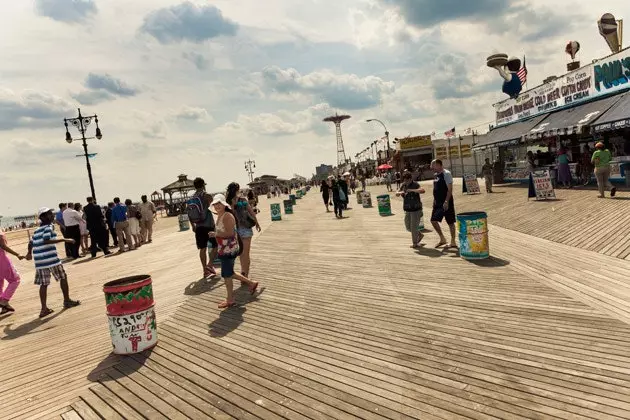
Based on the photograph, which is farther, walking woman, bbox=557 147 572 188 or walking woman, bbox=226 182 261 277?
walking woman, bbox=557 147 572 188

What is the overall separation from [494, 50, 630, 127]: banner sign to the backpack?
19156mm

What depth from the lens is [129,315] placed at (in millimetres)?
5145

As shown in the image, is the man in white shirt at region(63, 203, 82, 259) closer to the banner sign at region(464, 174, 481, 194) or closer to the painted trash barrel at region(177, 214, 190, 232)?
the painted trash barrel at region(177, 214, 190, 232)

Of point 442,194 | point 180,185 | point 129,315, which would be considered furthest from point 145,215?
point 180,185

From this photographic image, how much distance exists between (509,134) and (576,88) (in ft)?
19.0

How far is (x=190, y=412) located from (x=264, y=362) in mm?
1060

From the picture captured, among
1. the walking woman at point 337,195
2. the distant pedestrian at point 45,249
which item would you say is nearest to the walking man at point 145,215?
the walking woman at point 337,195

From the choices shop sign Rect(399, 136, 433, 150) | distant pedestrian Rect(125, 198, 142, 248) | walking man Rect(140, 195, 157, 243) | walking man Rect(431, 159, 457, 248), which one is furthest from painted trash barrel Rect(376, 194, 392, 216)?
shop sign Rect(399, 136, 433, 150)

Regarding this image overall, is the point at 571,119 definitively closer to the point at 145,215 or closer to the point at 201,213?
the point at 201,213

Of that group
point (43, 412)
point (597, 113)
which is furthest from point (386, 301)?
point (597, 113)

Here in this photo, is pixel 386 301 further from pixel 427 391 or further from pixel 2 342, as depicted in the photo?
pixel 2 342

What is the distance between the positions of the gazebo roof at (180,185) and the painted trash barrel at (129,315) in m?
35.5

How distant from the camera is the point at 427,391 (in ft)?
12.1

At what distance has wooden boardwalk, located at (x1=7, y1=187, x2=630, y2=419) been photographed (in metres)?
3.57
